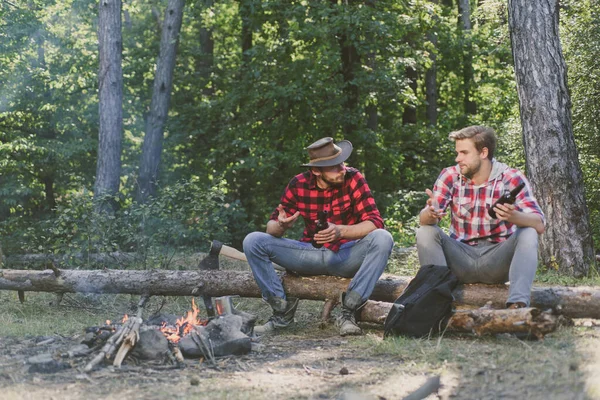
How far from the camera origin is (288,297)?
6527mm

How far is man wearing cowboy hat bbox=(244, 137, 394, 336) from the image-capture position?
19.7 ft

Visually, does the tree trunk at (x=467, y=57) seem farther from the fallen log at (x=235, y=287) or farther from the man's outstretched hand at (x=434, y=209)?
the man's outstretched hand at (x=434, y=209)

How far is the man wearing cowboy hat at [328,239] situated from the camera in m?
6.02

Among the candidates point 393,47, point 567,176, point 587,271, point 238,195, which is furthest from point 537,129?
point 238,195

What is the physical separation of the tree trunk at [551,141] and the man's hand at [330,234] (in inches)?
128

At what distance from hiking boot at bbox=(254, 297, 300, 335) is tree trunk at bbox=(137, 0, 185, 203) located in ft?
31.4

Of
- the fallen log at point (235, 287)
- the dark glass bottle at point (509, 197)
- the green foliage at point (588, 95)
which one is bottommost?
the fallen log at point (235, 287)

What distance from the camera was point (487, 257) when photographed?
5.75 m

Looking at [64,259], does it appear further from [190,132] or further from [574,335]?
[190,132]

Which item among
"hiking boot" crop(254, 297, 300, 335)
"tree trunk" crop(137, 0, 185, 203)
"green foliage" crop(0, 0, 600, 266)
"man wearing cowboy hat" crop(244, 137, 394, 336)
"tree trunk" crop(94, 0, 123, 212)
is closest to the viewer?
"man wearing cowboy hat" crop(244, 137, 394, 336)

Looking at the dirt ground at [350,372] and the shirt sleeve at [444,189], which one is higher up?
the shirt sleeve at [444,189]

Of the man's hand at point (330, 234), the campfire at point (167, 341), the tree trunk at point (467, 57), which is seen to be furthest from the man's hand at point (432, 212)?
the tree trunk at point (467, 57)

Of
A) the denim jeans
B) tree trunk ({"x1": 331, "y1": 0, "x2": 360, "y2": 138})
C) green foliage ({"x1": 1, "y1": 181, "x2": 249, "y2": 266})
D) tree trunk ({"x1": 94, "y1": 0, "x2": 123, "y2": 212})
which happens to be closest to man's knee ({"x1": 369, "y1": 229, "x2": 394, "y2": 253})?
the denim jeans

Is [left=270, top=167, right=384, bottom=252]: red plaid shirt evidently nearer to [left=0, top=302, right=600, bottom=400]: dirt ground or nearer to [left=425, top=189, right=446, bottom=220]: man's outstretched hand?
[left=425, top=189, right=446, bottom=220]: man's outstretched hand
